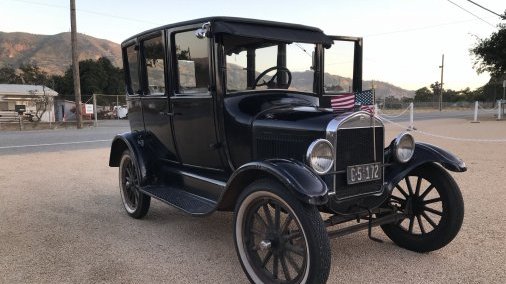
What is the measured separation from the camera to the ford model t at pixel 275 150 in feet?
10.0

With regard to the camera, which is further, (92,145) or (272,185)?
(92,145)

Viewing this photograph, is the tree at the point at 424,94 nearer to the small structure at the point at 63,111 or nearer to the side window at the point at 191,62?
the small structure at the point at 63,111

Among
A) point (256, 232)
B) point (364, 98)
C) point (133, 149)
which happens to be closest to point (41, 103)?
point (133, 149)

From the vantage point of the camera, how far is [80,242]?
4.14 m

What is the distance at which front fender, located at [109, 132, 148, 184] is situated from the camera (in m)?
4.68

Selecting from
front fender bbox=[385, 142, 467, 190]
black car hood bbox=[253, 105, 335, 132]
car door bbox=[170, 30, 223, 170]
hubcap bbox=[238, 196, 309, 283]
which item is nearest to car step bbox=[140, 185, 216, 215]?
car door bbox=[170, 30, 223, 170]

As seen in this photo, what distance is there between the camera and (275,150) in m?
3.47

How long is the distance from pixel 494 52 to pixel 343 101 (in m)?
25.3

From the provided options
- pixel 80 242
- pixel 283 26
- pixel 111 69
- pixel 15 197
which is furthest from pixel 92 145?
pixel 111 69

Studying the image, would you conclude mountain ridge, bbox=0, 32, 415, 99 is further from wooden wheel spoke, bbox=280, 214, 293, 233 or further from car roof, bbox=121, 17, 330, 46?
wooden wheel spoke, bbox=280, 214, 293, 233

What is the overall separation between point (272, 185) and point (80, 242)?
2259 mm

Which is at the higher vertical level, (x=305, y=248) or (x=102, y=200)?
(x=305, y=248)

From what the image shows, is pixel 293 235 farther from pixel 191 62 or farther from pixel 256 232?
pixel 191 62

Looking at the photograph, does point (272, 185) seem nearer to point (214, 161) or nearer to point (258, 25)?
point (214, 161)
